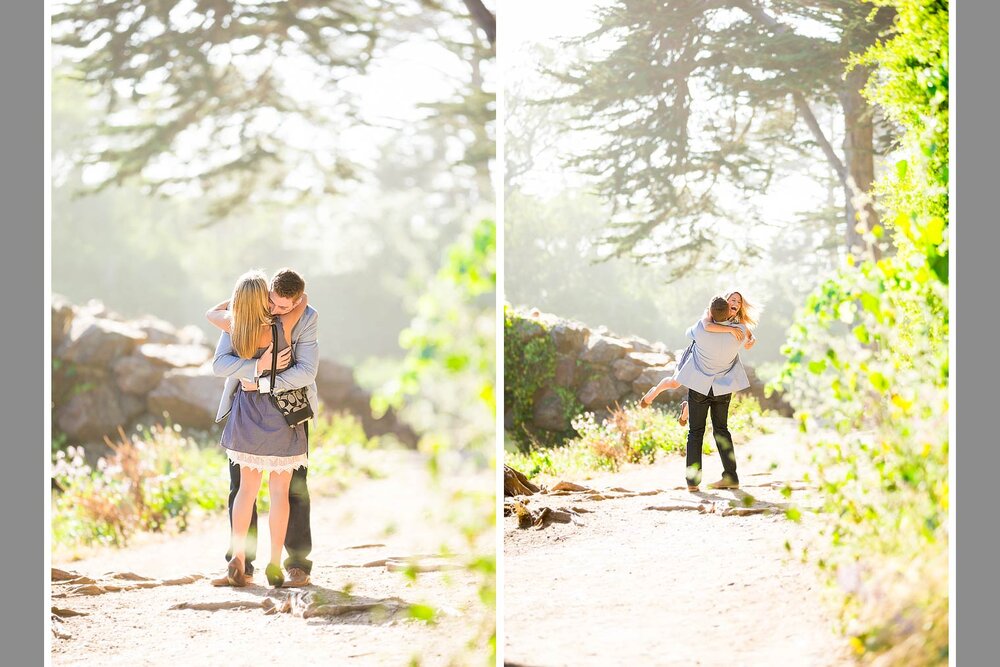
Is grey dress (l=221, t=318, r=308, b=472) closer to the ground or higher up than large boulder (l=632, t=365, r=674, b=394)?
closer to the ground

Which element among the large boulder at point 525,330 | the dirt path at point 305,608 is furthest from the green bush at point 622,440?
the large boulder at point 525,330

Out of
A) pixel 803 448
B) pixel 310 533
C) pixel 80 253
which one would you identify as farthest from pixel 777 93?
pixel 80 253

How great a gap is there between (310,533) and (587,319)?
1563 mm

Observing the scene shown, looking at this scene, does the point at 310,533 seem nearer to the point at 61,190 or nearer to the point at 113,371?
the point at 61,190

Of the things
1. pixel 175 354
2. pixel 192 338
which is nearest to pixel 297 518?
pixel 175 354

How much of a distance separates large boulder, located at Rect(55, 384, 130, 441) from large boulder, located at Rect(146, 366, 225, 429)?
0.26 metres

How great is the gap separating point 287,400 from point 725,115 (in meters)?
2.20

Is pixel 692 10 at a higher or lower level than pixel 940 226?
higher

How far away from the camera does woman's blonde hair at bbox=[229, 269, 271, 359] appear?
137 inches

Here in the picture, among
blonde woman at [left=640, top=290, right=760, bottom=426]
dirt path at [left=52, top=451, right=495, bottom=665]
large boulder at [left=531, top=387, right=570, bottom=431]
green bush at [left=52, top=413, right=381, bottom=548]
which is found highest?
blonde woman at [left=640, top=290, right=760, bottom=426]

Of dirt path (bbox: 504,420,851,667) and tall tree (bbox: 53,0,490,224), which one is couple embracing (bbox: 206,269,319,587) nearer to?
dirt path (bbox: 504,420,851,667)

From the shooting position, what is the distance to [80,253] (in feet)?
18.3

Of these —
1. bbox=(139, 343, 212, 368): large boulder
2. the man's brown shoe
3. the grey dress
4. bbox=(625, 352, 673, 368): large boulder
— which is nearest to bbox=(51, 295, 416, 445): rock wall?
bbox=(139, 343, 212, 368): large boulder

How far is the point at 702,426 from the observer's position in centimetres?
338
